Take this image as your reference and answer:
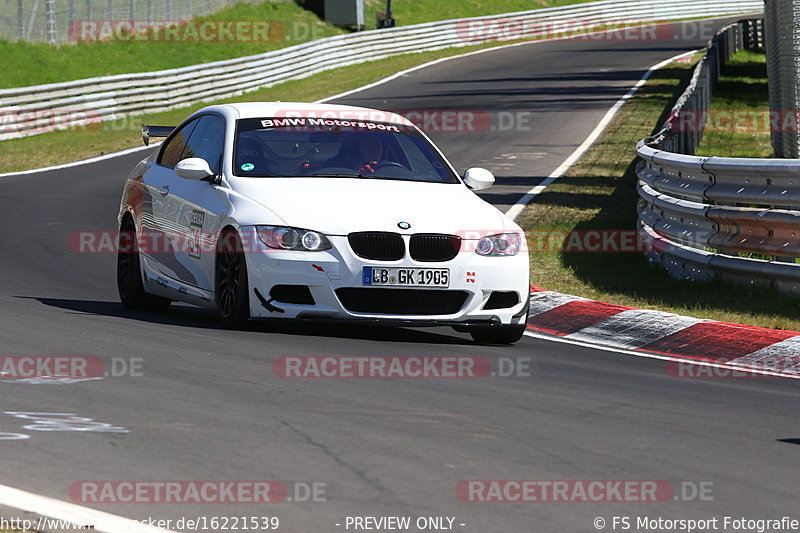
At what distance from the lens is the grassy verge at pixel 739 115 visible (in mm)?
22844

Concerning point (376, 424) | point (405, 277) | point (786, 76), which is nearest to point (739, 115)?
point (786, 76)

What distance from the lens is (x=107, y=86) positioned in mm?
30594

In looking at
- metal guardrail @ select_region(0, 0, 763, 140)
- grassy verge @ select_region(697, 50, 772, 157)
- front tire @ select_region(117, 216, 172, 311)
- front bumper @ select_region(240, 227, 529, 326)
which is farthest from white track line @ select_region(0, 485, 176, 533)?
metal guardrail @ select_region(0, 0, 763, 140)

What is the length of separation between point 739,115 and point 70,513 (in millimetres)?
24556

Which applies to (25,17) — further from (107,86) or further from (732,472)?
(732,472)

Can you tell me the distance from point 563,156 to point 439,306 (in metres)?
15.3

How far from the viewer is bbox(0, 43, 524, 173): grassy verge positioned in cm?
2533

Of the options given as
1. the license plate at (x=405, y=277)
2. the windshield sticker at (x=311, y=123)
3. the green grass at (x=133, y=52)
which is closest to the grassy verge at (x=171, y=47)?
the green grass at (x=133, y=52)

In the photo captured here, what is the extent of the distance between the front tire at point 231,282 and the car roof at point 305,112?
1.32 m

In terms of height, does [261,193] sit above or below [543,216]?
above

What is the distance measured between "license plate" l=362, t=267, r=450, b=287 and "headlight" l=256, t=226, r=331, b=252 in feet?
1.05

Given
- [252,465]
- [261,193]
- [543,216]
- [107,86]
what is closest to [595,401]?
[252,465]

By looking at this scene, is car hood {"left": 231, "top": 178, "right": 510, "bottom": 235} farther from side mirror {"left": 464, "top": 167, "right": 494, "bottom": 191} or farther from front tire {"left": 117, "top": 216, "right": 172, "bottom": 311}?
front tire {"left": 117, "top": 216, "right": 172, "bottom": 311}

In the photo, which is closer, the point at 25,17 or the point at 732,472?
the point at 732,472
